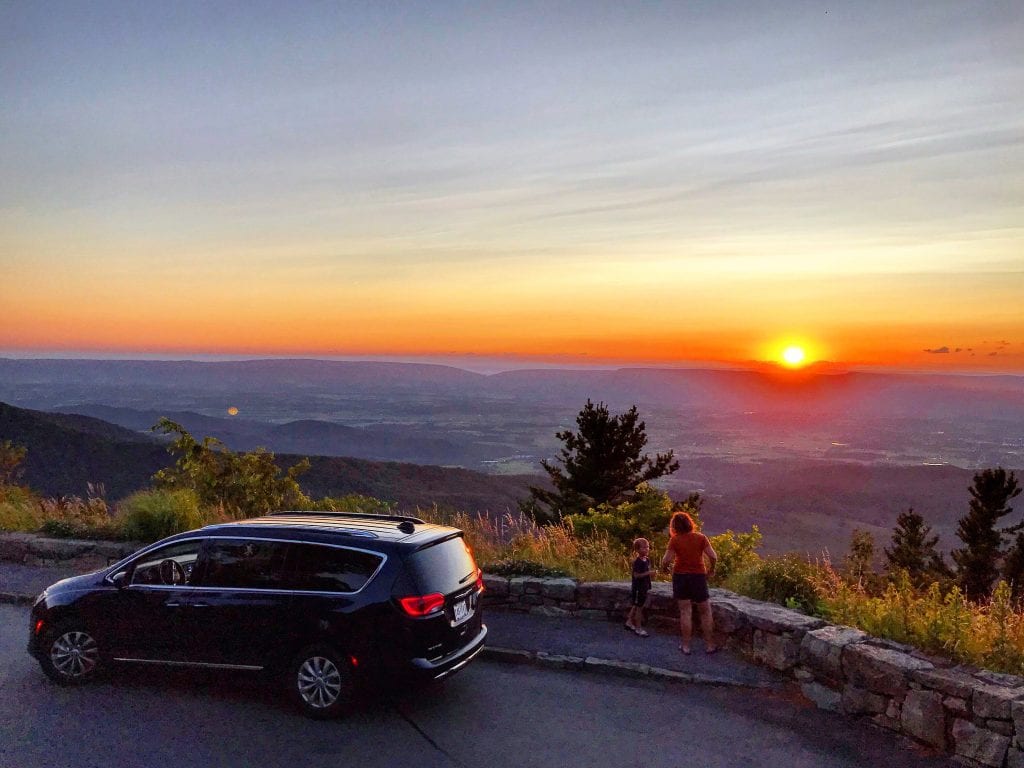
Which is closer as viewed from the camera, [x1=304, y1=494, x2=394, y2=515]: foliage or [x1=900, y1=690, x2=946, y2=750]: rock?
[x1=900, y1=690, x2=946, y2=750]: rock

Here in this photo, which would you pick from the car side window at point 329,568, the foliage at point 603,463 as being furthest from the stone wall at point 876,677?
the foliage at point 603,463

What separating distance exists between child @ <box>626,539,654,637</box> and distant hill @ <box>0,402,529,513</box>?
60.2 meters

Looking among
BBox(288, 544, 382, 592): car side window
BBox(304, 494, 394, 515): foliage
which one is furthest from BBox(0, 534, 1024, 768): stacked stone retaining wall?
BBox(304, 494, 394, 515): foliage

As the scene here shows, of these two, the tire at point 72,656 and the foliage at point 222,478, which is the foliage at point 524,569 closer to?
the tire at point 72,656

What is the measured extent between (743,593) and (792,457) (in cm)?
15899

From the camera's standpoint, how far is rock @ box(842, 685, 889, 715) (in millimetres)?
7113

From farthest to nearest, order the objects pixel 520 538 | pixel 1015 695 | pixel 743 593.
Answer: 1. pixel 520 538
2. pixel 743 593
3. pixel 1015 695

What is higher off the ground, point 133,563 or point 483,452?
point 133,563

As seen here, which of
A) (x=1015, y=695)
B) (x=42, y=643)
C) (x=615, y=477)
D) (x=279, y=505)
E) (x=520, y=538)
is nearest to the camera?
(x=1015, y=695)

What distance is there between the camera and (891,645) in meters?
7.53

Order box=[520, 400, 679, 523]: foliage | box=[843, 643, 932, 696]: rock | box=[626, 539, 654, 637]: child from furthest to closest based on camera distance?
box=[520, 400, 679, 523]: foliage → box=[626, 539, 654, 637]: child → box=[843, 643, 932, 696]: rock

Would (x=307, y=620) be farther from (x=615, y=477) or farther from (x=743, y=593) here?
(x=615, y=477)

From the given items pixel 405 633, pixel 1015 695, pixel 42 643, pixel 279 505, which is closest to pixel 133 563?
pixel 42 643

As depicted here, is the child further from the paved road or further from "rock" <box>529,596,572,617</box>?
the paved road
